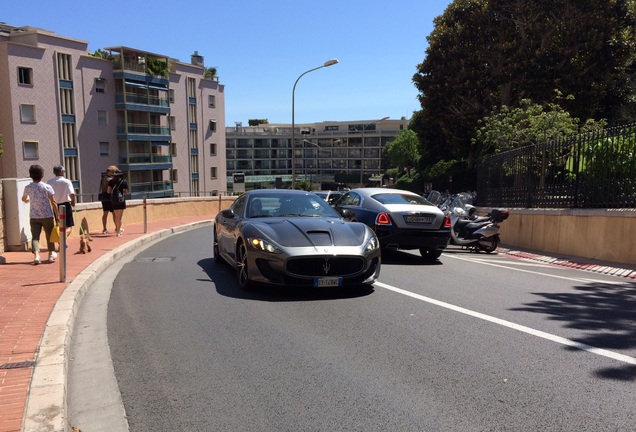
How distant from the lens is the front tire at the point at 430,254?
10969 millimetres

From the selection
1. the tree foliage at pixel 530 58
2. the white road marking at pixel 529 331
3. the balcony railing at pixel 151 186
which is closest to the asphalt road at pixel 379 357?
the white road marking at pixel 529 331

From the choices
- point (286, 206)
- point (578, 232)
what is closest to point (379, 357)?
point (286, 206)

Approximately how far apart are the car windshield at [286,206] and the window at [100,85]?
157 ft

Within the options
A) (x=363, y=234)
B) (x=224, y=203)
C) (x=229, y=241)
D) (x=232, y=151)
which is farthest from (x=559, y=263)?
(x=232, y=151)

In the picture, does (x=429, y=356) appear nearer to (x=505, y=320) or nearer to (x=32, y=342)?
(x=505, y=320)

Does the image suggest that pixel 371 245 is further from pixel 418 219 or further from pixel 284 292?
pixel 418 219

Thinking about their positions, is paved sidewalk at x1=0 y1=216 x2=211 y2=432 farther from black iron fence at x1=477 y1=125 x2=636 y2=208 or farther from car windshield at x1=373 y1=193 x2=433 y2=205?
black iron fence at x1=477 y1=125 x2=636 y2=208

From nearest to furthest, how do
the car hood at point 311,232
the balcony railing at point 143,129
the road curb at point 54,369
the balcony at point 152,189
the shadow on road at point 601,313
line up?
the road curb at point 54,369, the shadow on road at point 601,313, the car hood at point 311,232, the balcony railing at point 143,129, the balcony at point 152,189

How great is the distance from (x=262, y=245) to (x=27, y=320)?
2.80 m

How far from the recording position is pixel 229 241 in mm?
8508

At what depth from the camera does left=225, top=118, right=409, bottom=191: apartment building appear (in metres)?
118

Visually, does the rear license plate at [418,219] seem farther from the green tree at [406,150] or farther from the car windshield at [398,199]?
the green tree at [406,150]

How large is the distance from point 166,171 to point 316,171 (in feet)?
228

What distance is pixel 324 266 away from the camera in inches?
266
